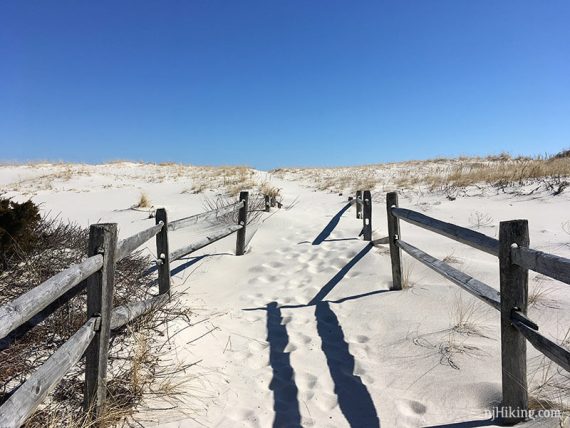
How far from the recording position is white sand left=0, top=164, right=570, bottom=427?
3.45 metres

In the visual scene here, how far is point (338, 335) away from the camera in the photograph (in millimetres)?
4949

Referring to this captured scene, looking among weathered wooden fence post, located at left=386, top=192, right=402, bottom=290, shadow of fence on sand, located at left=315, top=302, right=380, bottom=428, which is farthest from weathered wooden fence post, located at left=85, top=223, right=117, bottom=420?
weathered wooden fence post, located at left=386, top=192, right=402, bottom=290

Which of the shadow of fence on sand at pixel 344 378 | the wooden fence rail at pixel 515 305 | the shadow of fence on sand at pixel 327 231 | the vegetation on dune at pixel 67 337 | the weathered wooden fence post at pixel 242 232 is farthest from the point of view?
the shadow of fence on sand at pixel 327 231

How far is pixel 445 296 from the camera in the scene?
5.45 meters

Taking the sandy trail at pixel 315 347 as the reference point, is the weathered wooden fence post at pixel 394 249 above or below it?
above

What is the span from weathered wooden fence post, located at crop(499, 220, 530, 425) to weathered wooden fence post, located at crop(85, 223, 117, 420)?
2658 millimetres

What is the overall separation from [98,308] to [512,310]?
2788mm

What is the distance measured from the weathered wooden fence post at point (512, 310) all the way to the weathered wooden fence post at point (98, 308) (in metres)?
2.66

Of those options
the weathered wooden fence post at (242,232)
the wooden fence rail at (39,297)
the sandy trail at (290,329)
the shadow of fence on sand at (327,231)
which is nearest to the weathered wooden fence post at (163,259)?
the sandy trail at (290,329)

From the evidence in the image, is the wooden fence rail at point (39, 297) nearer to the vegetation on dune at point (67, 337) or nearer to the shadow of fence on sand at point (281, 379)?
the vegetation on dune at point (67, 337)

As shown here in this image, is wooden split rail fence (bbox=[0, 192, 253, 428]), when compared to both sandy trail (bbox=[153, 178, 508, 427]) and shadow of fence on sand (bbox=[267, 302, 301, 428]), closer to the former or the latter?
sandy trail (bbox=[153, 178, 508, 427])

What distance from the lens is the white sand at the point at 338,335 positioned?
11.3ft

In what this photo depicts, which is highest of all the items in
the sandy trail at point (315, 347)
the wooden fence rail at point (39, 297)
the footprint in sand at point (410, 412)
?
the wooden fence rail at point (39, 297)

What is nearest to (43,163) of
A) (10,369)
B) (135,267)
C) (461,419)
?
(135,267)
